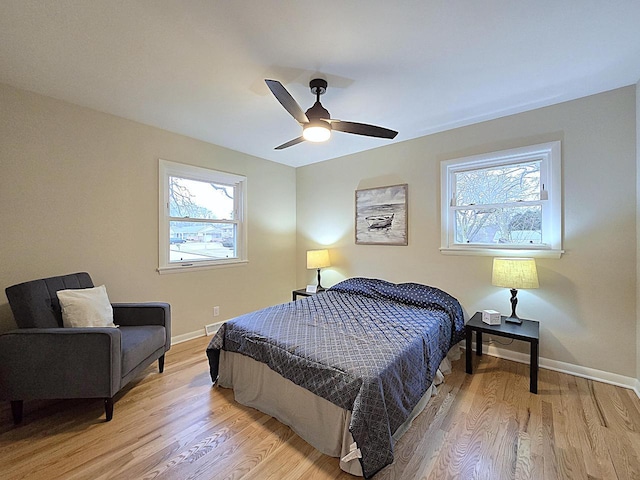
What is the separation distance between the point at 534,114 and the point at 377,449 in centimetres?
310

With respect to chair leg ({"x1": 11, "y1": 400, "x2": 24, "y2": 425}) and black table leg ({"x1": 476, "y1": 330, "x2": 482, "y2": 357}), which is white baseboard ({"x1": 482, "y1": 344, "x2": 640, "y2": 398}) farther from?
chair leg ({"x1": 11, "y1": 400, "x2": 24, "y2": 425})

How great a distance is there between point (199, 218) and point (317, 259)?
1.66m

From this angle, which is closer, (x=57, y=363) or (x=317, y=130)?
(x=57, y=363)

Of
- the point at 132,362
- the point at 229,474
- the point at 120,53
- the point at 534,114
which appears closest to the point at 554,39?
the point at 534,114

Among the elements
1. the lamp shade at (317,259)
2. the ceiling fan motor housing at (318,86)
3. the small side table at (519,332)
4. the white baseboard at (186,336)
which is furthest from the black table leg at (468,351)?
the white baseboard at (186,336)

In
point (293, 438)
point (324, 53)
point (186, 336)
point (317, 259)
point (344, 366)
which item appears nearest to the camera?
point (344, 366)

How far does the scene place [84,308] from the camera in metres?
2.09

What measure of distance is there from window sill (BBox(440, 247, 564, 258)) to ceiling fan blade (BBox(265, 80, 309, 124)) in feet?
6.99

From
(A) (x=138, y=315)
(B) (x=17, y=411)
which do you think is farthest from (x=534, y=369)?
(B) (x=17, y=411)

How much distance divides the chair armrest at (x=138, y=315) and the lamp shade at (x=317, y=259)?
1942mm

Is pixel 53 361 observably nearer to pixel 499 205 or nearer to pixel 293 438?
pixel 293 438

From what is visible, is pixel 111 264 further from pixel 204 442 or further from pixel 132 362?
pixel 204 442

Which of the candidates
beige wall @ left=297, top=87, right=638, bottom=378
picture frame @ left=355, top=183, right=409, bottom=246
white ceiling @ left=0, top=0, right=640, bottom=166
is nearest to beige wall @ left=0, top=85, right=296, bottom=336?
white ceiling @ left=0, top=0, right=640, bottom=166

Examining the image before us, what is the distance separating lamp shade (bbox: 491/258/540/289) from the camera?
7.79ft
